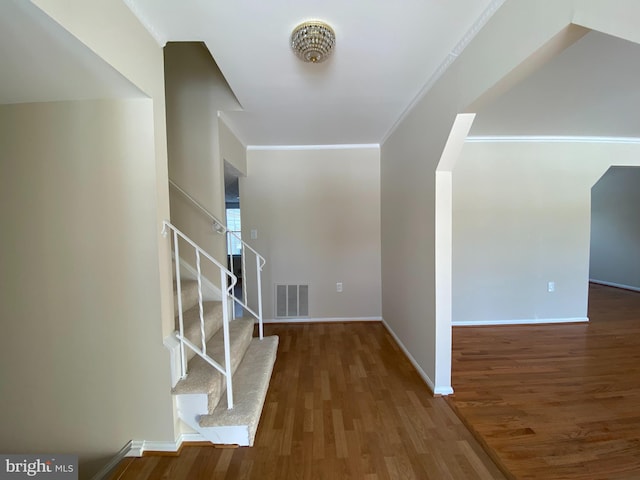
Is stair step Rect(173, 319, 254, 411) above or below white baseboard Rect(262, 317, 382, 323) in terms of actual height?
above

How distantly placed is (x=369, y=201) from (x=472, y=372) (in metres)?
2.21

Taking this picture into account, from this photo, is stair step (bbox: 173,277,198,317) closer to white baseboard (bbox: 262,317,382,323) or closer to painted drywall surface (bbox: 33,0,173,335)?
painted drywall surface (bbox: 33,0,173,335)

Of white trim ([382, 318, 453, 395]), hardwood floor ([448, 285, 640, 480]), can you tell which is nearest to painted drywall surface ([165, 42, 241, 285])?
white trim ([382, 318, 453, 395])

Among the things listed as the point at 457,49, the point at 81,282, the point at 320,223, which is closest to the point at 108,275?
the point at 81,282

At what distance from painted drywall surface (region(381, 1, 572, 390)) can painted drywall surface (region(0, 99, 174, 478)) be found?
175cm

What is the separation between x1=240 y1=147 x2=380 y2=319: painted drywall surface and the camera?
355 centimetres

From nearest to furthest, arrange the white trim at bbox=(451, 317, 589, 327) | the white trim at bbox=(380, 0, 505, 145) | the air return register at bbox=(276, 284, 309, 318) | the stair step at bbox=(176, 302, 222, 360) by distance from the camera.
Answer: the white trim at bbox=(380, 0, 505, 145) < the stair step at bbox=(176, 302, 222, 360) < the white trim at bbox=(451, 317, 589, 327) < the air return register at bbox=(276, 284, 309, 318)

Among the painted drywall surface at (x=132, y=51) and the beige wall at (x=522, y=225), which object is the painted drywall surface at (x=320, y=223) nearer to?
the beige wall at (x=522, y=225)

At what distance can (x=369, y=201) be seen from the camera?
3.57m

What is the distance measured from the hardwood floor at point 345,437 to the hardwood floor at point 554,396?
220mm

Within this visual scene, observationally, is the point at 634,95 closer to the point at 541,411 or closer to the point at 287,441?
the point at 541,411

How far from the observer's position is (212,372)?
1.68m

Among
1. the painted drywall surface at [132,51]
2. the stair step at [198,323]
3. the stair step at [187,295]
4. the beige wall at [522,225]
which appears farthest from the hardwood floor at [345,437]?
the beige wall at [522,225]

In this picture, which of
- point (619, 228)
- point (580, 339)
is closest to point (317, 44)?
point (580, 339)
